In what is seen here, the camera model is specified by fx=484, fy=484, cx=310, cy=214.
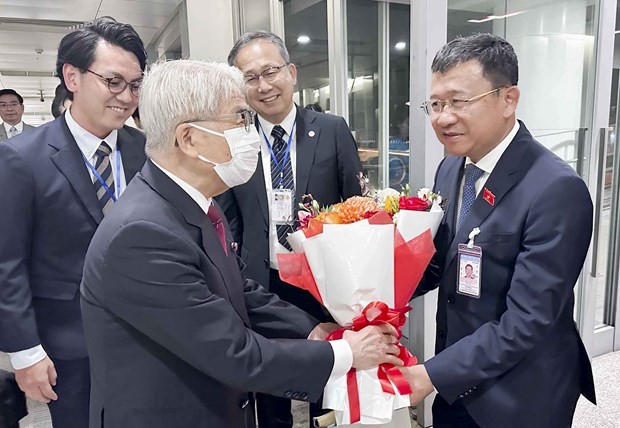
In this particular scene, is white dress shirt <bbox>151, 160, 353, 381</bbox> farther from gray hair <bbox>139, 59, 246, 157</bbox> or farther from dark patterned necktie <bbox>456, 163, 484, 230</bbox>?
dark patterned necktie <bbox>456, 163, 484, 230</bbox>

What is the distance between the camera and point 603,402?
2.68 m

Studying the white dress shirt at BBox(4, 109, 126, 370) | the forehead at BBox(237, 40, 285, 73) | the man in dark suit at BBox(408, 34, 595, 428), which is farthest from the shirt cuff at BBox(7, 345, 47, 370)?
the forehead at BBox(237, 40, 285, 73)

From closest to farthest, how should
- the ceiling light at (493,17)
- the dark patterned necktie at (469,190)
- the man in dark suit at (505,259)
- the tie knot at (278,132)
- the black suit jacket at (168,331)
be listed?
the black suit jacket at (168,331) < the man in dark suit at (505,259) < the dark patterned necktie at (469,190) < the tie knot at (278,132) < the ceiling light at (493,17)

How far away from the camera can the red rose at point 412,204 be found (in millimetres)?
1291

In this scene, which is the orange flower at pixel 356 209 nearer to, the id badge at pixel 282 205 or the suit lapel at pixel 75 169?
the id badge at pixel 282 205

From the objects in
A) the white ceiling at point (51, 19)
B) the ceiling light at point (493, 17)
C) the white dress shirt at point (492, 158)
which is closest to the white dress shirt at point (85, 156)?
the white dress shirt at point (492, 158)

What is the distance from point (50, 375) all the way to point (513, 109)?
1580 mm

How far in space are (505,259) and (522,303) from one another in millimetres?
119

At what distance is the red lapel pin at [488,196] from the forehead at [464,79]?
0.27 m

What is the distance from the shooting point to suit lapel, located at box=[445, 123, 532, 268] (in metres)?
1.27

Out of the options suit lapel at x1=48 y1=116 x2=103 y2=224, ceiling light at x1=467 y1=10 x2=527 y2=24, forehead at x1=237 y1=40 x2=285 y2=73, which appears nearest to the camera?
suit lapel at x1=48 y1=116 x2=103 y2=224

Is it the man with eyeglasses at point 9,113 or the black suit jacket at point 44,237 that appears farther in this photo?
the man with eyeglasses at point 9,113

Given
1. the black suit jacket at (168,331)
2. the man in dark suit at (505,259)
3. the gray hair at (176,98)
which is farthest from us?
the man in dark suit at (505,259)

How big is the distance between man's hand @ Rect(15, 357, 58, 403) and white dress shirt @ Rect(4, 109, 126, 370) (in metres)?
0.02
